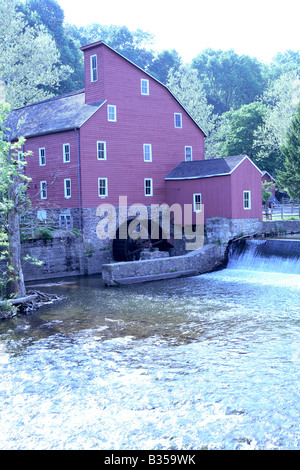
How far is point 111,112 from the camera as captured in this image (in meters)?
27.2

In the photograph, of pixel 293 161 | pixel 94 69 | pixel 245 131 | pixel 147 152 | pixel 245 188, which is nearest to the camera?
pixel 245 188

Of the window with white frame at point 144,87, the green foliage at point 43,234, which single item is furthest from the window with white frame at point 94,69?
the green foliage at point 43,234

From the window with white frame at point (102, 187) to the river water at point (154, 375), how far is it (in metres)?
9.92

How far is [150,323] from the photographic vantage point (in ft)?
48.6

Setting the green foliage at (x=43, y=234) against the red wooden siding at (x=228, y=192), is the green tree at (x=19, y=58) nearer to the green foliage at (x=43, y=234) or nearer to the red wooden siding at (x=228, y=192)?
the green foliage at (x=43, y=234)

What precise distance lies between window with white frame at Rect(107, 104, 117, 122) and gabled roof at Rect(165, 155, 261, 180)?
15.1 feet

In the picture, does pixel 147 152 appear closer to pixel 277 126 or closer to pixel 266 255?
pixel 266 255

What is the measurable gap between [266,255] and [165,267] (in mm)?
4554

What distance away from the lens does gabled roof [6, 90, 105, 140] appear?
87.9 ft

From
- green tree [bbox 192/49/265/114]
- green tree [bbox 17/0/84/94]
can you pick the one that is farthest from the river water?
green tree [bbox 192/49/265/114]

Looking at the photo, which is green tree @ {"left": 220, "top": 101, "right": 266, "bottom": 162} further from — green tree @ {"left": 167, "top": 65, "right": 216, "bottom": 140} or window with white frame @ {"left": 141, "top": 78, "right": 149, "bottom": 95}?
window with white frame @ {"left": 141, "top": 78, "right": 149, "bottom": 95}

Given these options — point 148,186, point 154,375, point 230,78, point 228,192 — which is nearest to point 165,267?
point 228,192

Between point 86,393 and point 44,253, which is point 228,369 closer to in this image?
point 86,393

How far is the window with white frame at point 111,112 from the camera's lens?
27.1 m
